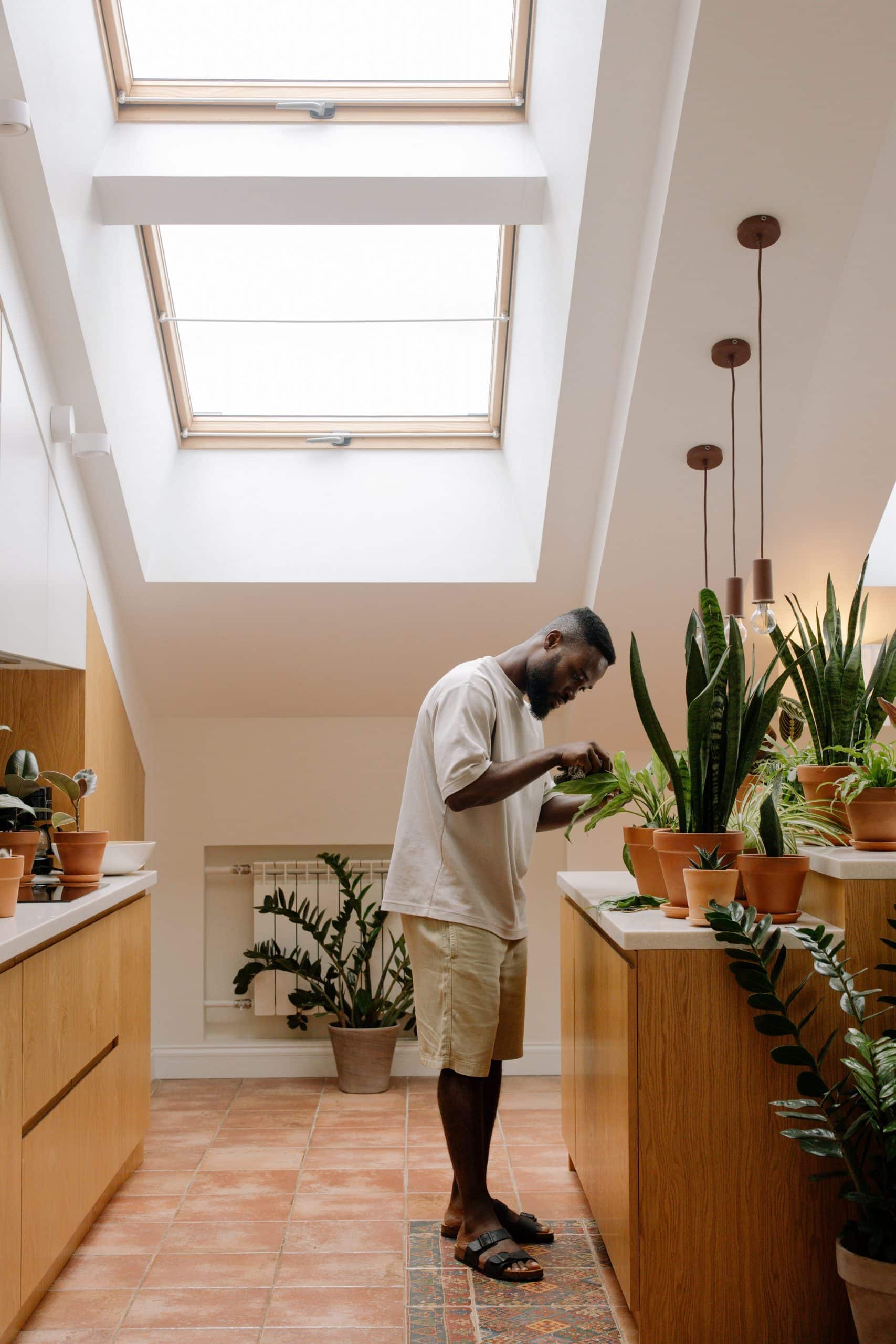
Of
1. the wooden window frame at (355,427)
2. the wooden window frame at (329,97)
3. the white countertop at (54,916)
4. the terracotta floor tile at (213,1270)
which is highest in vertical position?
the wooden window frame at (329,97)

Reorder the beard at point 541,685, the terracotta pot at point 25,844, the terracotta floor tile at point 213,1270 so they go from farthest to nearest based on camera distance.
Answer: the terracotta pot at point 25,844
the beard at point 541,685
the terracotta floor tile at point 213,1270

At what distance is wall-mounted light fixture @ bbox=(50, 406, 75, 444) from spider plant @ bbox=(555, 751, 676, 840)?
170 cm

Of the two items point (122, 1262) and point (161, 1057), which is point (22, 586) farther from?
point (161, 1057)

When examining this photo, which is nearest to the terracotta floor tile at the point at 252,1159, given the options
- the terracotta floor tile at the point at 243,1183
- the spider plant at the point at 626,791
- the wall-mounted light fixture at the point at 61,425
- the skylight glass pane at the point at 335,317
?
the terracotta floor tile at the point at 243,1183

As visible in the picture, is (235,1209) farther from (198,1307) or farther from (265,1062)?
(265,1062)

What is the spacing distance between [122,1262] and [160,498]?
2349mm

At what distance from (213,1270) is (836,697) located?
183cm

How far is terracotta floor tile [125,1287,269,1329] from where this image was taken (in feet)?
7.33

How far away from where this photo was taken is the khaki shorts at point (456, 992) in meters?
2.43

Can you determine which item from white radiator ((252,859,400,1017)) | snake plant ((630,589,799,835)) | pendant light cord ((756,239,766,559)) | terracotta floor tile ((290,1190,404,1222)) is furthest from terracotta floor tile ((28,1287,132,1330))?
pendant light cord ((756,239,766,559))

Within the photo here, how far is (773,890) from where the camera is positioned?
2.02m

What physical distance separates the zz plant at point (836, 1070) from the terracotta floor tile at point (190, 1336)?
1.11 m

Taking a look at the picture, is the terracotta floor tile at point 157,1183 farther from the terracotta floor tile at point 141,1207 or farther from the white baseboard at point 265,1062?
the white baseboard at point 265,1062

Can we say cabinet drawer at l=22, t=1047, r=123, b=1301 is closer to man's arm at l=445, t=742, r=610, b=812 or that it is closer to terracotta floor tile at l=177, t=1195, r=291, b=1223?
terracotta floor tile at l=177, t=1195, r=291, b=1223
